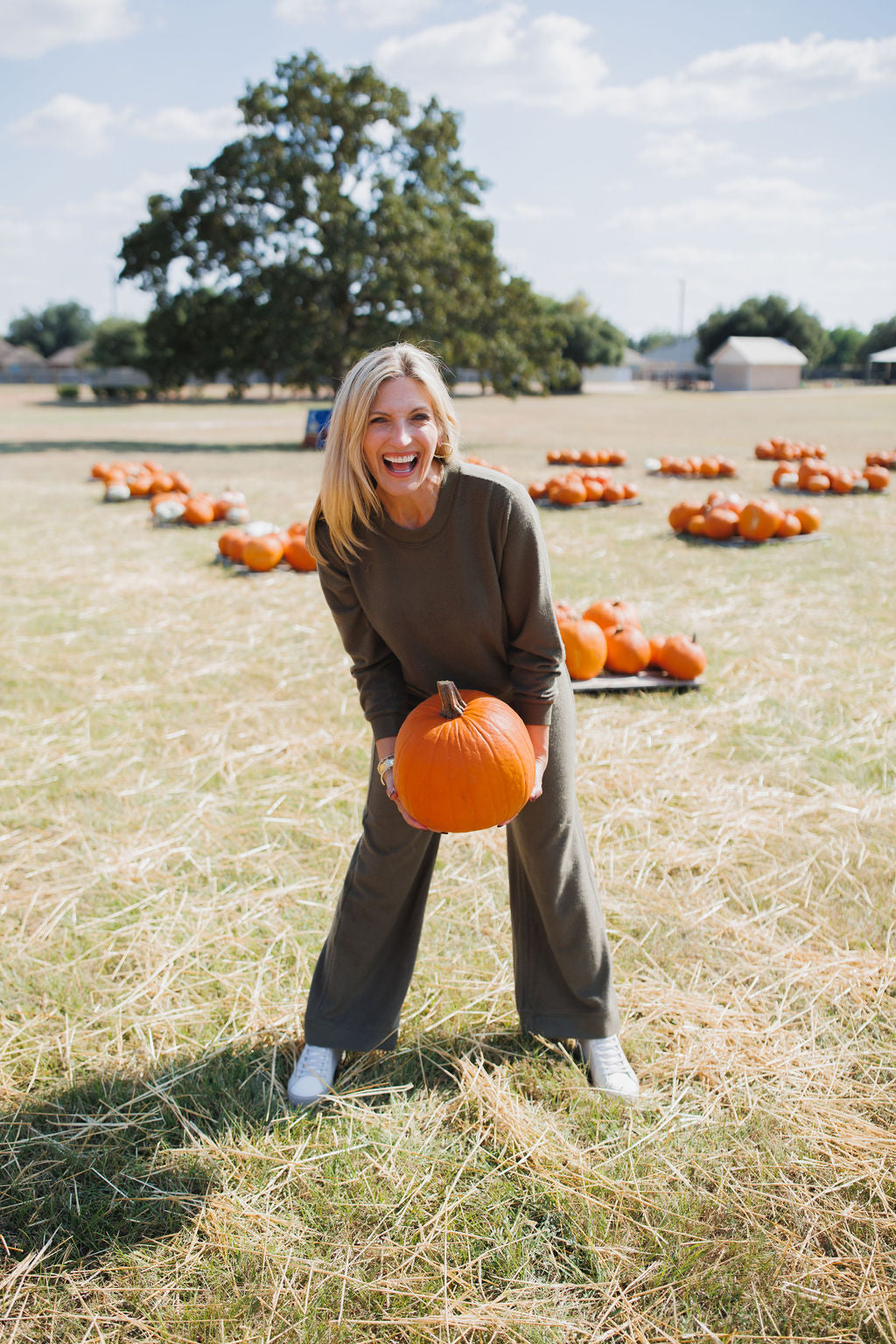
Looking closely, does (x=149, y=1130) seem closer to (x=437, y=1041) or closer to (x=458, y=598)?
(x=437, y=1041)

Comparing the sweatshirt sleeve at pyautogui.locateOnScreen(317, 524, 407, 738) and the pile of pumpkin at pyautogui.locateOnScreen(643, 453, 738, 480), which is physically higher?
the pile of pumpkin at pyautogui.locateOnScreen(643, 453, 738, 480)

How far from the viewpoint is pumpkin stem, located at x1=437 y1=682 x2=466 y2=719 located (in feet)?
6.80

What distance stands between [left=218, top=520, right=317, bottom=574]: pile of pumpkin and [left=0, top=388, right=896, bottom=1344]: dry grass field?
7.75 feet

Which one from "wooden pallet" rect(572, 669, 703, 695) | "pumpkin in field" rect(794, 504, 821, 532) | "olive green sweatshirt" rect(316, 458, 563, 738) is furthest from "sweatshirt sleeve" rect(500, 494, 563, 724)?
"pumpkin in field" rect(794, 504, 821, 532)

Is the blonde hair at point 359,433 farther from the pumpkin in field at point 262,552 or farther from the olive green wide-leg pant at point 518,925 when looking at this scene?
the pumpkin in field at point 262,552

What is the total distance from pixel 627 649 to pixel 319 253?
18.7 metres

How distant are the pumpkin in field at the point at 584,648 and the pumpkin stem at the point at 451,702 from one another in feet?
9.51

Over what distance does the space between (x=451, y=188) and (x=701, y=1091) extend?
78.6 feet

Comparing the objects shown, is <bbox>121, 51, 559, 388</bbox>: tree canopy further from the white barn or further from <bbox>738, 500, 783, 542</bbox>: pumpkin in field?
the white barn

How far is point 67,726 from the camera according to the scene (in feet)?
16.2

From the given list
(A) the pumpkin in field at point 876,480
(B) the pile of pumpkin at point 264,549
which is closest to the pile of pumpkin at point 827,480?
(A) the pumpkin in field at point 876,480

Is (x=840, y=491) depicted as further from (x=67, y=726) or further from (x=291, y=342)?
(x=291, y=342)

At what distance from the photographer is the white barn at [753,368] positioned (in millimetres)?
64000

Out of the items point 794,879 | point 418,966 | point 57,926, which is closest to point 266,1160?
point 418,966
